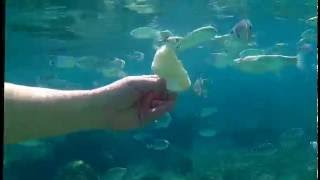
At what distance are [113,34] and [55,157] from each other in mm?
747

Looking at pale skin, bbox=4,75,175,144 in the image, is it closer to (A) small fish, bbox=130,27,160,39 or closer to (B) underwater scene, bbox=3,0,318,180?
(B) underwater scene, bbox=3,0,318,180

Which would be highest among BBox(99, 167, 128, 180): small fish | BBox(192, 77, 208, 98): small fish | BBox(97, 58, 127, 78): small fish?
BBox(97, 58, 127, 78): small fish

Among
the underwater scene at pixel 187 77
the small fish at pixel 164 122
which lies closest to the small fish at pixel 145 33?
the underwater scene at pixel 187 77

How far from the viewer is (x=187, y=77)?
2.29m

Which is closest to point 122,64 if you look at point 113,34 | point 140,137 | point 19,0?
point 113,34

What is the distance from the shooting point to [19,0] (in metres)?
2.39

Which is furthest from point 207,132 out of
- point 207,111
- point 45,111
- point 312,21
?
point 45,111

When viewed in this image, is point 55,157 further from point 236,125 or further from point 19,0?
point 236,125

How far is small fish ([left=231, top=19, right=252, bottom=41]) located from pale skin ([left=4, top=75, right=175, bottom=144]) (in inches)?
26.6

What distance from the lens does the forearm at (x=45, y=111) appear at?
183cm

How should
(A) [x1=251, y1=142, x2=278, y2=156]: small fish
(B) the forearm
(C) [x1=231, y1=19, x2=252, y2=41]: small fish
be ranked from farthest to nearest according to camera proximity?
(A) [x1=251, y1=142, x2=278, y2=156]: small fish, (C) [x1=231, y1=19, x2=252, y2=41]: small fish, (B) the forearm

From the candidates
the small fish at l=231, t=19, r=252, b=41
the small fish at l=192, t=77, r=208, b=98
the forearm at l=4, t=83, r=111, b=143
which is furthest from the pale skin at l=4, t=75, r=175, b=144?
the small fish at l=231, t=19, r=252, b=41

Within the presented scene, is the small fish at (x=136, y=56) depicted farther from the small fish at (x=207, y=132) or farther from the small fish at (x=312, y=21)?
the small fish at (x=312, y=21)

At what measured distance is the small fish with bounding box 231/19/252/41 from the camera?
8.14ft
